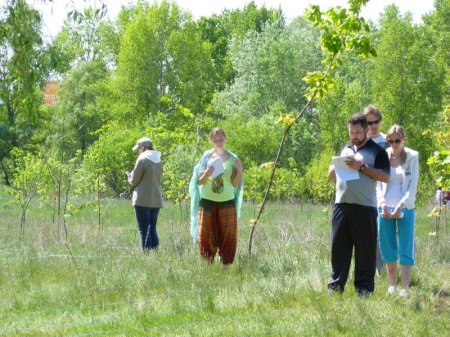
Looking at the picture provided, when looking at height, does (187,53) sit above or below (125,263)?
above

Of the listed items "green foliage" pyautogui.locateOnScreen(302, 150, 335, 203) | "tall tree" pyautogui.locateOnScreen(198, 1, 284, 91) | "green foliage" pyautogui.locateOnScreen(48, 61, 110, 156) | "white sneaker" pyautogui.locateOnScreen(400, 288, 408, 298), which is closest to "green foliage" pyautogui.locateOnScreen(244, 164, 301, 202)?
"green foliage" pyautogui.locateOnScreen(302, 150, 335, 203)

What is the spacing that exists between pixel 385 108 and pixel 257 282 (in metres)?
27.7

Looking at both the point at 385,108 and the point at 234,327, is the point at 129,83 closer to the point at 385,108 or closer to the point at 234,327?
the point at 385,108

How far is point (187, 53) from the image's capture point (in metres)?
53.6

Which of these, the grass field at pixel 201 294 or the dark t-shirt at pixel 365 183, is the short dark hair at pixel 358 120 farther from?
the grass field at pixel 201 294

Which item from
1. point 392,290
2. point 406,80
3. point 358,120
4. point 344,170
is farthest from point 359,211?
point 406,80

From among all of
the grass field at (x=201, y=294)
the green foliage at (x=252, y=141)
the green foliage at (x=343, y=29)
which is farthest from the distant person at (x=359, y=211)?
the green foliage at (x=252, y=141)

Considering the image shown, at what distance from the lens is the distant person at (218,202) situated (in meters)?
10.3

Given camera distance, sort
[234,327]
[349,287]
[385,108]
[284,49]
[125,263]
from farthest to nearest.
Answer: [284,49] < [385,108] < [125,263] < [349,287] < [234,327]

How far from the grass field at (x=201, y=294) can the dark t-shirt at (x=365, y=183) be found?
805 mm

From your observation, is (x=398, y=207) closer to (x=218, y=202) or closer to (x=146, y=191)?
(x=218, y=202)

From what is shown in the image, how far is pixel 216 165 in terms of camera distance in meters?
10.3

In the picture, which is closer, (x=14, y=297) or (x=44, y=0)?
(x=44, y=0)

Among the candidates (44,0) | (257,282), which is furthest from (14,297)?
(44,0)
